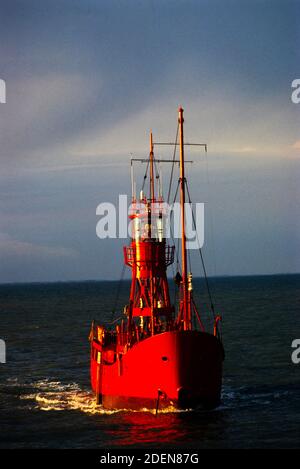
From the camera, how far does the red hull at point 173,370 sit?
3350 cm

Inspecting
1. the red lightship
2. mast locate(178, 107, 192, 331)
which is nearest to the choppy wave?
the red lightship

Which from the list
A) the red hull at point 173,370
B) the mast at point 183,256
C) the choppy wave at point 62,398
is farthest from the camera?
the choppy wave at point 62,398

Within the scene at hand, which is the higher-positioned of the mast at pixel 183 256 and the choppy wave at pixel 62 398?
the mast at pixel 183 256

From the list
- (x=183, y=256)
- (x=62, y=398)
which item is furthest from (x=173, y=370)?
(x=62, y=398)

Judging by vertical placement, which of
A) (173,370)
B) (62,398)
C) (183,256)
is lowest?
(62,398)

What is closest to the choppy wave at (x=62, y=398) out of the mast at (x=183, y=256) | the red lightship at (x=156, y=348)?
the red lightship at (x=156, y=348)

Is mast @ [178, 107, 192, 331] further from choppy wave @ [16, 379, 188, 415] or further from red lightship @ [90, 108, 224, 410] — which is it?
choppy wave @ [16, 379, 188, 415]

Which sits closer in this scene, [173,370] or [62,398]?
[173,370]

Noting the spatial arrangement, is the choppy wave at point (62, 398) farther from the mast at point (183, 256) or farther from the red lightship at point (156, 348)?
the mast at point (183, 256)

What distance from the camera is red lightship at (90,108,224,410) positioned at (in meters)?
33.7

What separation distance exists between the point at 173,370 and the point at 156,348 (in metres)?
1.30

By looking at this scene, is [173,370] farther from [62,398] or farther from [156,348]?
[62,398]

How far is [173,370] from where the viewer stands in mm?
33625
